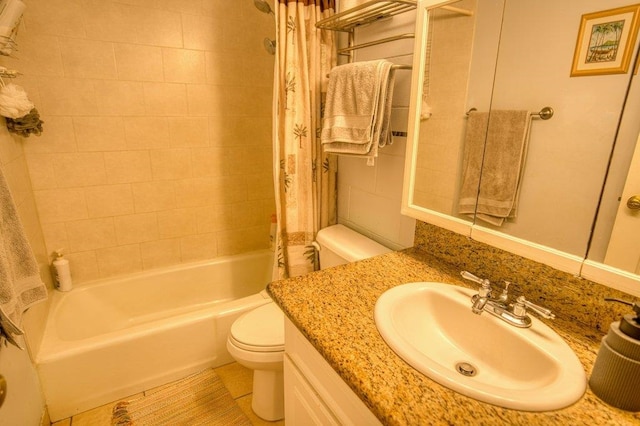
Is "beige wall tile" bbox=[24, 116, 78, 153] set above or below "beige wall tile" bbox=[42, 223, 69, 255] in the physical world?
above

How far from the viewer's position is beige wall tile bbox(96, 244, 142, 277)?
6.61 feet

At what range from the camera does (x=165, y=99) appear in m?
1.97

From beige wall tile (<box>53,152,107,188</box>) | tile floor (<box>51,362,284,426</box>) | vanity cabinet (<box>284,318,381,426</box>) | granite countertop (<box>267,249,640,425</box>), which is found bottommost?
tile floor (<box>51,362,284,426</box>)

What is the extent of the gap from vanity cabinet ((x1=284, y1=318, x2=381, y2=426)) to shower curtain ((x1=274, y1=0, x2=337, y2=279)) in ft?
2.67

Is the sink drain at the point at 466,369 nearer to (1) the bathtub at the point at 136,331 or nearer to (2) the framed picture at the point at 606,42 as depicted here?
(2) the framed picture at the point at 606,42

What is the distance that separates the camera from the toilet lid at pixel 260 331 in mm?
1442

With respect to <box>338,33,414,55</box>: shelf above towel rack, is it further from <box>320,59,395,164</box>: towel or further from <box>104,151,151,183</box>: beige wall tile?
<box>104,151,151,183</box>: beige wall tile

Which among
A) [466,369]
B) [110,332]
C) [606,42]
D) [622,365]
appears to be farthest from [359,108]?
[110,332]

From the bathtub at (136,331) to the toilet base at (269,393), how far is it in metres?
0.40

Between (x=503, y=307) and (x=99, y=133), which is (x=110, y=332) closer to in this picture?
(x=99, y=133)

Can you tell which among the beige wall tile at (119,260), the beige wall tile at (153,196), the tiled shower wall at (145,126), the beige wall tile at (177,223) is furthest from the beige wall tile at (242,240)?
the beige wall tile at (119,260)

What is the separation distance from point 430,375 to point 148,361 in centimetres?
157

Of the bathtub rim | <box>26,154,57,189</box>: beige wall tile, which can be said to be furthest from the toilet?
<box>26,154,57,189</box>: beige wall tile

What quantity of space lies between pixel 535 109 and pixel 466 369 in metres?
0.70
